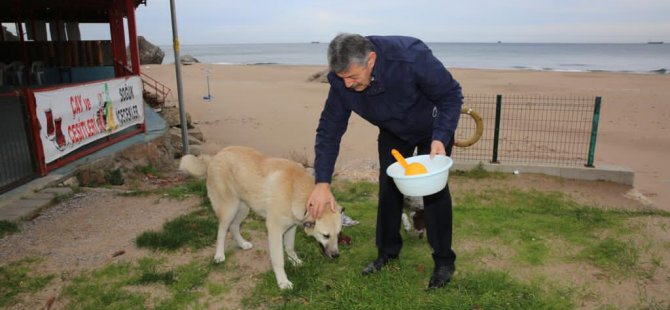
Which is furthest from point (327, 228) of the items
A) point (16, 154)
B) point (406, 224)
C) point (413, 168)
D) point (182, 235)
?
point (16, 154)

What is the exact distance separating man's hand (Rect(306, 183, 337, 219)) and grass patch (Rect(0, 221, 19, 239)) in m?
3.98

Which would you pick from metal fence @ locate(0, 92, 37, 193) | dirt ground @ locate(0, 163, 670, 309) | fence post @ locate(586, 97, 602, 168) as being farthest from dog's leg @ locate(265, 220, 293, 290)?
fence post @ locate(586, 97, 602, 168)

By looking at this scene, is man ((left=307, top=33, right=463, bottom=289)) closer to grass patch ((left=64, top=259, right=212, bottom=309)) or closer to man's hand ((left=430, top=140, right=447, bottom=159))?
man's hand ((left=430, top=140, right=447, bottom=159))

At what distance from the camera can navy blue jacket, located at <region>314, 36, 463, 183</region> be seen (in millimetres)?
3227

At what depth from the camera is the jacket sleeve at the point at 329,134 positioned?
11.7ft

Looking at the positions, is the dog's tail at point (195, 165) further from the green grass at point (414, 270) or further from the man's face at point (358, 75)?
the man's face at point (358, 75)

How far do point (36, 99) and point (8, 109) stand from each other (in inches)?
77.6

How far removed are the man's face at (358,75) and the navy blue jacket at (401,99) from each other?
57 mm

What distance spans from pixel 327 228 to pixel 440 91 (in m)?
1.39

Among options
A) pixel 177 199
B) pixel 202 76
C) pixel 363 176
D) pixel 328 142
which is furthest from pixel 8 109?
pixel 202 76

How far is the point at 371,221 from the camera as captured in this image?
559cm

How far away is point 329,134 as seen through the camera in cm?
368

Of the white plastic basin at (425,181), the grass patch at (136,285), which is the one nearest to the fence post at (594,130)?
the white plastic basin at (425,181)

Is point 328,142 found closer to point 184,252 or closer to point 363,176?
point 184,252
